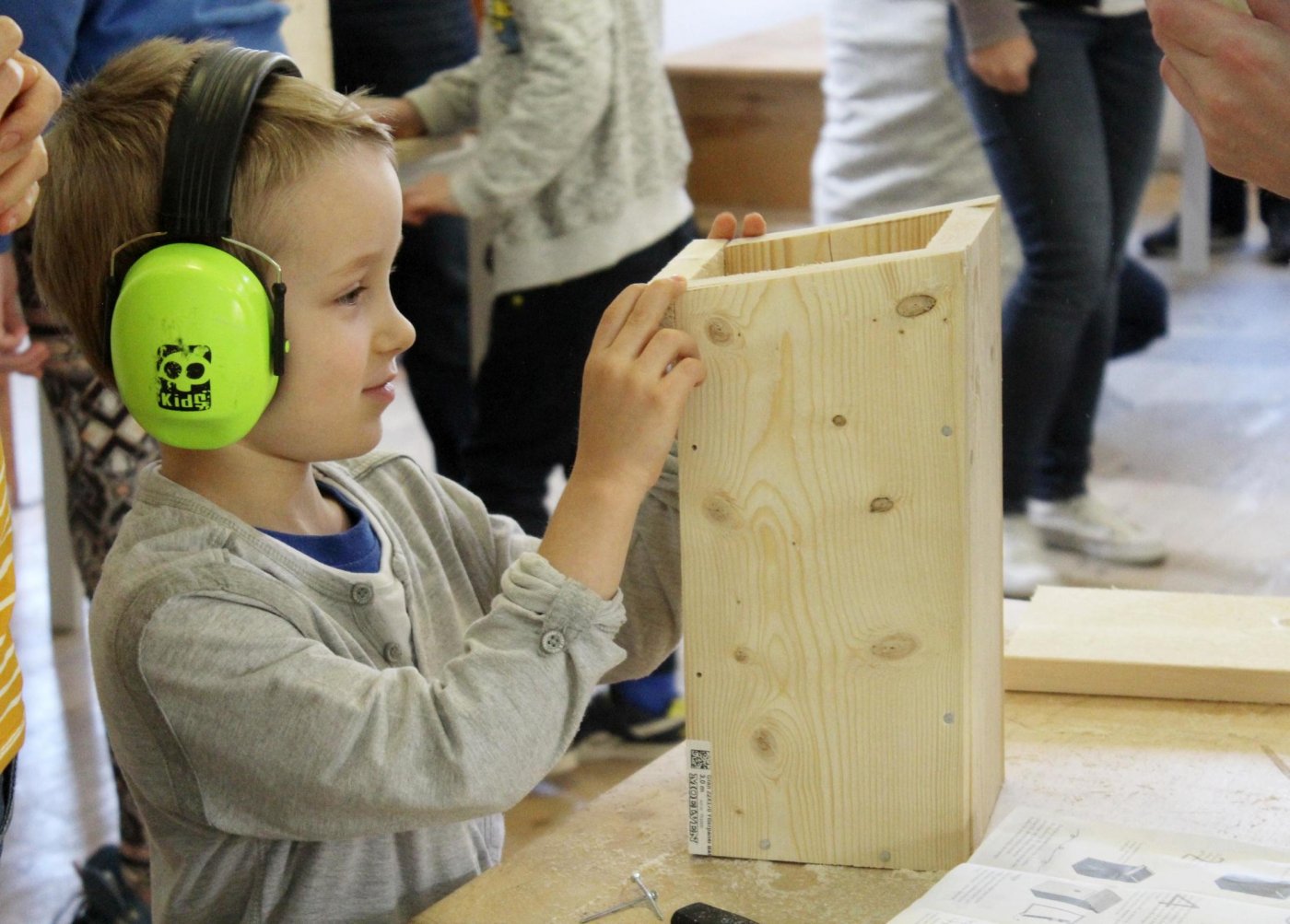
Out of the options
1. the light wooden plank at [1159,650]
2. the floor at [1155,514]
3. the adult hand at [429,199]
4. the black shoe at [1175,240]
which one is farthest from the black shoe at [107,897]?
the black shoe at [1175,240]

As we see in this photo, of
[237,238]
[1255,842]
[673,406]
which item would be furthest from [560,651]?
[1255,842]

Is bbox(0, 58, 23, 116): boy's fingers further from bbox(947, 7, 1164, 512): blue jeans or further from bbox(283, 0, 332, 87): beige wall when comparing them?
bbox(947, 7, 1164, 512): blue jeans

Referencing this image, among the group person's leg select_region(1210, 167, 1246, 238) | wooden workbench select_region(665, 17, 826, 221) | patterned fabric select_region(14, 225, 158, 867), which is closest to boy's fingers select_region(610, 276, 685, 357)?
patterned fabric select_region(14, 225, 158, 867)

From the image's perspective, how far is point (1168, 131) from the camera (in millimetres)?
6203

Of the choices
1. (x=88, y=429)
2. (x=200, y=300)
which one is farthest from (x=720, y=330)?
(x=88, y=429)

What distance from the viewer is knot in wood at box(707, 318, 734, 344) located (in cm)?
98

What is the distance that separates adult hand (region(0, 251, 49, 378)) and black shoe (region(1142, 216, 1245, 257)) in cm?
429

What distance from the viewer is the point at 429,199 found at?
2.35 meters

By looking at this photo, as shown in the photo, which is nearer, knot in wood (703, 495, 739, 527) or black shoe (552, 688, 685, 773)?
knot in wood (703, 495, 739, 527)

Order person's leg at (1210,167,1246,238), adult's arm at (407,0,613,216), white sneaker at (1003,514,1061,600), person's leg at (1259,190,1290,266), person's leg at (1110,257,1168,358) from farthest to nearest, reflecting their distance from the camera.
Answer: person's leg at (1210,167,1246,238) < person's leg at (1259,190,1290,266) < person's leg at (1110,257,1168,358) < white sneaker at (1003,514,1061,600) < adult's arm at (407,0,613,216)

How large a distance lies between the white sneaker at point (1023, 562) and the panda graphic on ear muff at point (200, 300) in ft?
6.87

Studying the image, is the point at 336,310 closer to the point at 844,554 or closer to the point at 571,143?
the point at 844,554

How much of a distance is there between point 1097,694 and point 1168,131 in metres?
5.43

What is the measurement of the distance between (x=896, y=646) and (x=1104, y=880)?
0.18m
